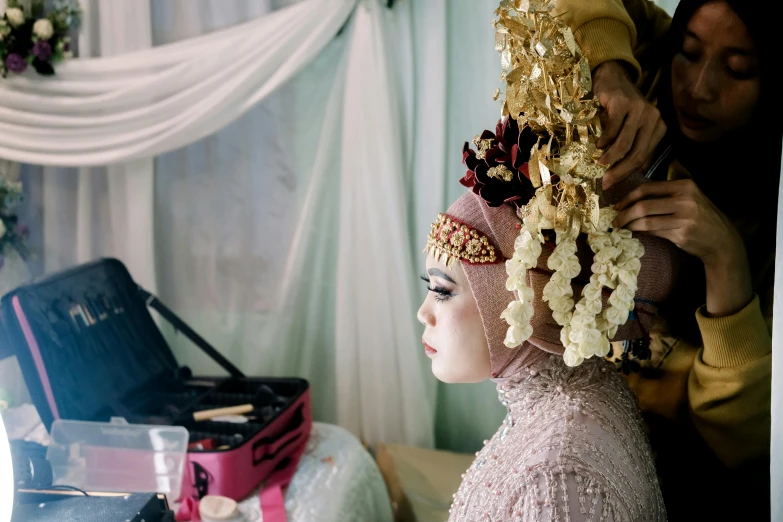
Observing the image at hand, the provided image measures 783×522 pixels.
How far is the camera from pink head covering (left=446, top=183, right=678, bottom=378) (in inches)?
35.4

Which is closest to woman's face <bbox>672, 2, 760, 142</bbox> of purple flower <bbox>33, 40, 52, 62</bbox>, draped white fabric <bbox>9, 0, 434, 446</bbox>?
draped white fabric <bbox>9, 0, 434, 446</bbox>

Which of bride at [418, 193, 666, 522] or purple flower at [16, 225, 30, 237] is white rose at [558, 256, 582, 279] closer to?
bride at [418, 193, 666, 522]

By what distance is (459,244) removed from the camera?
0.93 metres

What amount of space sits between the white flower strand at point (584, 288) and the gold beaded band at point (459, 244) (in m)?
0.08

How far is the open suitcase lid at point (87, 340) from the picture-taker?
149 centimetres

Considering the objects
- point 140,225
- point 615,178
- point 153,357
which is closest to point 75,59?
point 140,225

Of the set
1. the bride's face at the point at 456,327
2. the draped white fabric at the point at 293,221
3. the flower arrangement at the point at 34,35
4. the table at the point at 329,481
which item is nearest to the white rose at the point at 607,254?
the bride's face at the point at 456,327

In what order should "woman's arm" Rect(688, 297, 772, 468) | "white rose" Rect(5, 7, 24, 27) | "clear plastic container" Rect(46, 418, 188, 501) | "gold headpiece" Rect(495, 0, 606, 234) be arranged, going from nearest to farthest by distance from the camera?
"gold headpiece" Rect(495, 0, 606, 234) → "woman's arm" Rect(688, 297, 772, 468) → "clear plastic container" Rect(46, 418, 188, 501) → "white rose" Rect(5, 7, 24, 27)

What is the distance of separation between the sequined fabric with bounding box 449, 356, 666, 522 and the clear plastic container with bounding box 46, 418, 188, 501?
71 centimetres

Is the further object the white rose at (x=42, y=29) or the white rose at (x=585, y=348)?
the white rose at (x=42, y=29)

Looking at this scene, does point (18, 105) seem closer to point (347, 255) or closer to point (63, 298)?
point (63, 298)

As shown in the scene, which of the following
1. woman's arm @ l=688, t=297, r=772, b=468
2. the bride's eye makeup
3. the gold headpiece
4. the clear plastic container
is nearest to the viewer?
the gold headpiece

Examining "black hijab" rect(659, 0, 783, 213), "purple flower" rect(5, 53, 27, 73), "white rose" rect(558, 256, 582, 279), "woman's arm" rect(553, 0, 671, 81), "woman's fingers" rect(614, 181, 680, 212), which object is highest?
"purple flower" rect(5, 53, 27, 73)

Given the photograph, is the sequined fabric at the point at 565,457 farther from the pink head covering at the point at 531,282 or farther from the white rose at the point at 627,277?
the white rose at the point at 627,277
